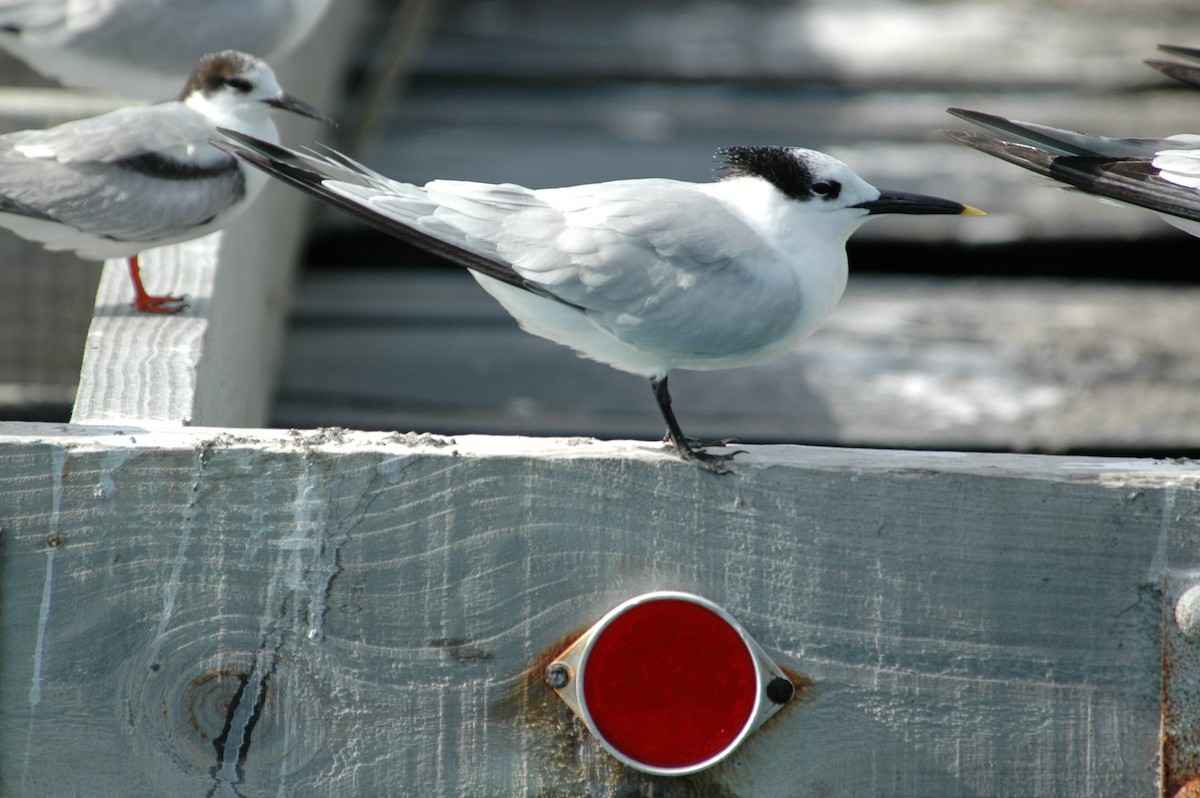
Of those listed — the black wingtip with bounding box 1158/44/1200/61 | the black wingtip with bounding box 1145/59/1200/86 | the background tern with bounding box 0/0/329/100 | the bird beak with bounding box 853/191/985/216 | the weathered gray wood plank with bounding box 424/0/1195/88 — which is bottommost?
the bird beak with bounding box 853/191/985/216

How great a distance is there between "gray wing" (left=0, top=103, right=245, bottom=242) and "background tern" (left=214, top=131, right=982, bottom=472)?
559 mm

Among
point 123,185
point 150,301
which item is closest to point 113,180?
point 123,185

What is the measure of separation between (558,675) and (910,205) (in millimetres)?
893

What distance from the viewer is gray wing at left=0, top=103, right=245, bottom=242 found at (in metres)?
2.18

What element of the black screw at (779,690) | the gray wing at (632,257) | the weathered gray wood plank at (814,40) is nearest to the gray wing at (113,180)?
the gray wing at (632,257)

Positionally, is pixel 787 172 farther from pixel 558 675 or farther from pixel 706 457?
pixel 558 675

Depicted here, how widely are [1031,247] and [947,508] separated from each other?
2402mm

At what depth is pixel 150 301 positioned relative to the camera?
7.08ft

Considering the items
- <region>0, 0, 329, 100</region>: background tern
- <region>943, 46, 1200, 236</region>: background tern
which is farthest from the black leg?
<region>0, 0, 329, 100</region>: background tern

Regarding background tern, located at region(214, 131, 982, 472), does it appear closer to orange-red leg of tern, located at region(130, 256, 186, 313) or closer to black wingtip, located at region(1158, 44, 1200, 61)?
orange-red leg of tern, located at region(130, 256, 186, 313)

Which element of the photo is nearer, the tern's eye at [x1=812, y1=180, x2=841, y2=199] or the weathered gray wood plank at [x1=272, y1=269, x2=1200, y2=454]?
the tern's eye at [x1=812, y1=180, x2=841, y2=199]

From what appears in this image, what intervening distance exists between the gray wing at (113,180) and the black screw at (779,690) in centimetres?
137

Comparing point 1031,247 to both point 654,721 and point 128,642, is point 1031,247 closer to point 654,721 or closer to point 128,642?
point 654,721

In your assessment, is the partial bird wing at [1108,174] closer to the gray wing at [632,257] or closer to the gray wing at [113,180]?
the gray wing at [632,257]
